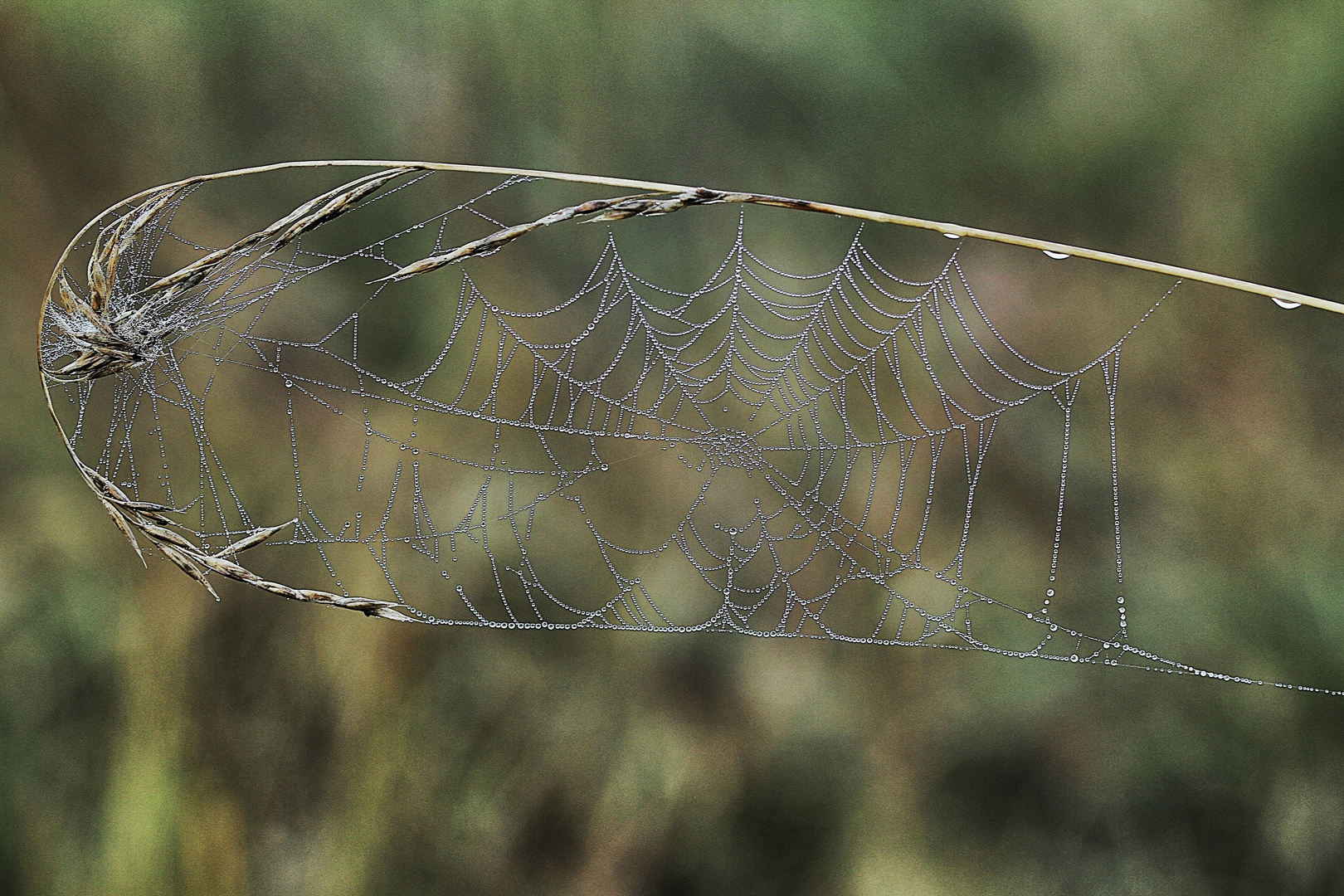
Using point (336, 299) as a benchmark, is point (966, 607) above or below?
below

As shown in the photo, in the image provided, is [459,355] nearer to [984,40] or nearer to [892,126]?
[892,126]

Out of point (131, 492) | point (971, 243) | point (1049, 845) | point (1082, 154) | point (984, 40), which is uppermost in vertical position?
point (984, 40)

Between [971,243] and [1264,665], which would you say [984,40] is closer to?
[971,243]

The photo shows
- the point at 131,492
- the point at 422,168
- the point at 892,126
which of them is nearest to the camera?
the point at 422,168

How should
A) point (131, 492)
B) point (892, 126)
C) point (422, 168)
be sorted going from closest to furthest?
point (422, 168) < point (131, 492) < point (892, 126)

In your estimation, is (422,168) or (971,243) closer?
(422,168)

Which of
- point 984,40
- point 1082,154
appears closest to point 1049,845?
point 1082,154

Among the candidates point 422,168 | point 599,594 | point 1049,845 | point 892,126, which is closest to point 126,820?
point 599,594
